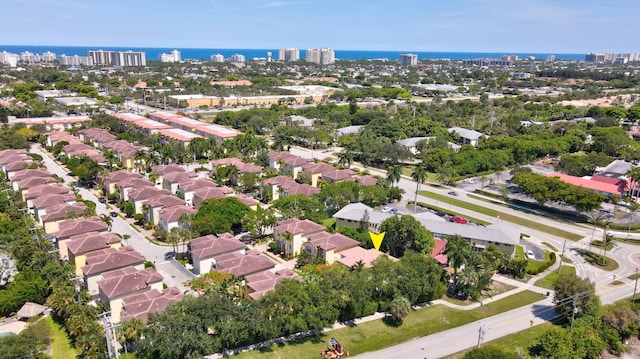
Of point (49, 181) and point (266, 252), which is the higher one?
point (49, 181)

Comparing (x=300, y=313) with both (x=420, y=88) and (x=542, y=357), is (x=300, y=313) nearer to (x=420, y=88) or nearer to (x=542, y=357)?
(x=542, y=357)

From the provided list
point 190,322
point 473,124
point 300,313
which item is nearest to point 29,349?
point 190,322

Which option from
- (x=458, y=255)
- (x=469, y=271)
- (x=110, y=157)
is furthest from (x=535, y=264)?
(x=110, y=157)

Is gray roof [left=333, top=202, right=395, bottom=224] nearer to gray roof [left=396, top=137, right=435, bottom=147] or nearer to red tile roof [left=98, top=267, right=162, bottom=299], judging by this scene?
red tile roof [left=98, top=267, right=162, bottom=299]

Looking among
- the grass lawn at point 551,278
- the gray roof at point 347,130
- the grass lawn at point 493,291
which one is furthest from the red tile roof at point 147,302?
the gray roof at point 347,130

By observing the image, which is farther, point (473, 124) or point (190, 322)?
point (473, 124)
